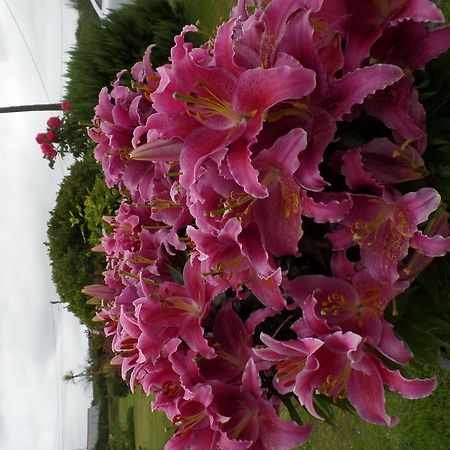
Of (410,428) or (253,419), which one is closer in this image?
(253,419)

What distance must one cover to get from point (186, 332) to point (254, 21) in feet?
2.59

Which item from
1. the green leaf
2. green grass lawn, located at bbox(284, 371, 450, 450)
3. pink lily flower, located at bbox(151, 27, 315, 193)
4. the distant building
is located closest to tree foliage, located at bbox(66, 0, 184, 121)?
green grass lawn, located at bbox(284, 371, 450, 450)

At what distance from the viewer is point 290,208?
3.98ft

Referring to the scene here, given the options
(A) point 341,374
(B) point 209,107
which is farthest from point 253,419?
(B) point 209,107

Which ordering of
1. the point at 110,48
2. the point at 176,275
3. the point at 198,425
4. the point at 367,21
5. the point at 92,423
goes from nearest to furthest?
1. the point at 367,21
2. the point at 198,425
3. the point at 176,275
4. the point at 110,48
5. the point at 92,423

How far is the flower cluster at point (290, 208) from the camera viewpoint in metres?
1.14

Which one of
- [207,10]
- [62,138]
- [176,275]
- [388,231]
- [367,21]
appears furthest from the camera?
[207,10]

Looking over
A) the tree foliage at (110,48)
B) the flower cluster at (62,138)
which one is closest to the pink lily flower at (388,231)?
the tree foliage at (110,48)

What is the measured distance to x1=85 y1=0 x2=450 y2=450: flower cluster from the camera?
3.74 ft

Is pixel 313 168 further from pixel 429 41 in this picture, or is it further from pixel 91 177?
pixel 91 177

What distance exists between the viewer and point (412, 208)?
1188 millimetres

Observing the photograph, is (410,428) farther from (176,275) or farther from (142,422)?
(142,422)

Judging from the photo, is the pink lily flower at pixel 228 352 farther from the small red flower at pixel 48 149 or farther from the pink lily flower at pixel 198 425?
the small red flower at pixel 48 149

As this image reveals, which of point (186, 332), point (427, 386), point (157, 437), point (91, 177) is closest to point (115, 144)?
point (186, 332)
